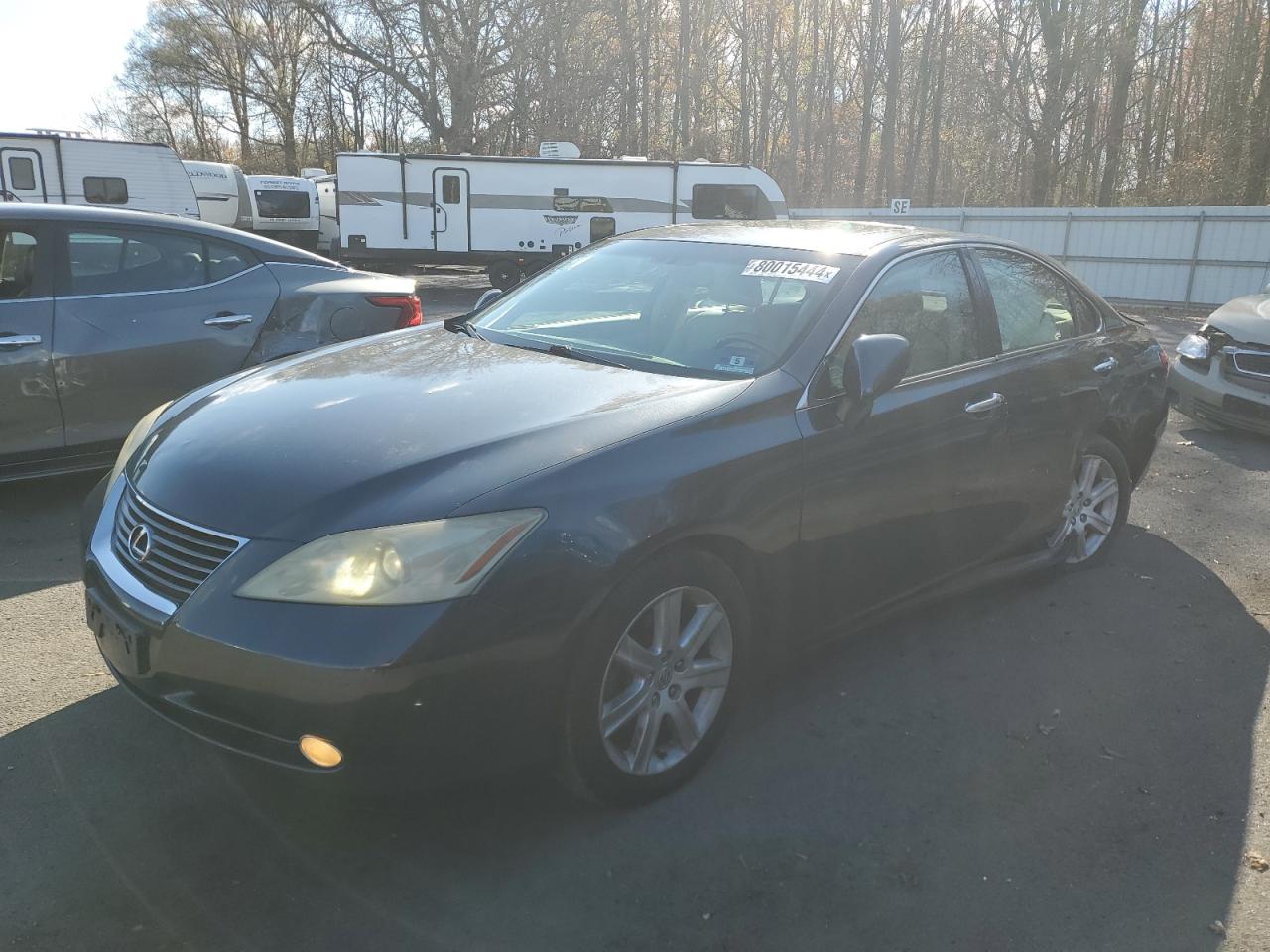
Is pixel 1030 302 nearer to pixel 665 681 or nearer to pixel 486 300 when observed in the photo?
pixel 486 300

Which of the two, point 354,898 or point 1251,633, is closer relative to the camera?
point 354,898

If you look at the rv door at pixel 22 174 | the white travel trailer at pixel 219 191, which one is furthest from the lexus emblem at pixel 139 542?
the white travel trailer at pixel 219 191

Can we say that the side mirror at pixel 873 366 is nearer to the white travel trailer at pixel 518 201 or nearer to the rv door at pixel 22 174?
the rv door at pixel 22 174

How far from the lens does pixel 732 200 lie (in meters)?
22.4

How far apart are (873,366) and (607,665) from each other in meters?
1.31

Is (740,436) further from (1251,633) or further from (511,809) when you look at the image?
(1251,633)

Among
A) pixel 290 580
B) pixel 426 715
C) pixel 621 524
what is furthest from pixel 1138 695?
pixel 290 580

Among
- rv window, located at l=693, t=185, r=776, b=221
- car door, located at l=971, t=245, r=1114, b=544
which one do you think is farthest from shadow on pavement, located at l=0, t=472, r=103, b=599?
rv window, located at l=693, t=185, r=776, b=221

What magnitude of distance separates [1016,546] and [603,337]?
2042 mm

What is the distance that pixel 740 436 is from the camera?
9.82 ft

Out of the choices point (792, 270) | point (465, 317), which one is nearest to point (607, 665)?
point (792, 270)

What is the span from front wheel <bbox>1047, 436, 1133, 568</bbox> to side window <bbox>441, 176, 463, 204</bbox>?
1951cm

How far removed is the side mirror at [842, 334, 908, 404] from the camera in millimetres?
3203

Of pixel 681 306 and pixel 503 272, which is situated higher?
pixel 681 306
